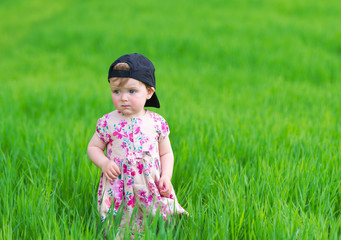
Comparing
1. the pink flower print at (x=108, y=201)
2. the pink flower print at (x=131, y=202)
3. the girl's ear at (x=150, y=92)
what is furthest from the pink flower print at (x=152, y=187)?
the girl's ear at (x=150, y=92)

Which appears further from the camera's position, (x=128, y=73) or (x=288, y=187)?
(x=288, y=187)

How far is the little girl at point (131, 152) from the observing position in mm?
1836

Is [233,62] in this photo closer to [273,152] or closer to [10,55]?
[273,152]

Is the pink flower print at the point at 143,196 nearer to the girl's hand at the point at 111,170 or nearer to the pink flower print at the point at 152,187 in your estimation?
the pink flower print at the point at 152,187

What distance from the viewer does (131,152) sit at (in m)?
1.88

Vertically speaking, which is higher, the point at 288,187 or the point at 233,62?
the point at 233,62

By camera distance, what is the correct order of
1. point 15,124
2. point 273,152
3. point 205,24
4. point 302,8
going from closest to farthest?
point 273,152 < point 15,124 < point 205,24 < point 302,8

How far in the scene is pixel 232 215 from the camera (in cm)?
183

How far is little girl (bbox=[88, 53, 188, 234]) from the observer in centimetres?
184

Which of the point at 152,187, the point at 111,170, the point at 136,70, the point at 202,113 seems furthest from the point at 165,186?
the point at 202,113

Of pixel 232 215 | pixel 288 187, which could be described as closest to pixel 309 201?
pixel 288 187

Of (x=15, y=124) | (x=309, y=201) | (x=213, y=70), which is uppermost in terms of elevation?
(x=213, y=70)

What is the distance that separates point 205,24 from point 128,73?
7520 mm

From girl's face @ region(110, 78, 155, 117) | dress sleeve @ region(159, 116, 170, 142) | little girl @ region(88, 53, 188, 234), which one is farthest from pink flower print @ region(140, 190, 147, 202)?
girl's face @ region(110, 78, 155, 117)
